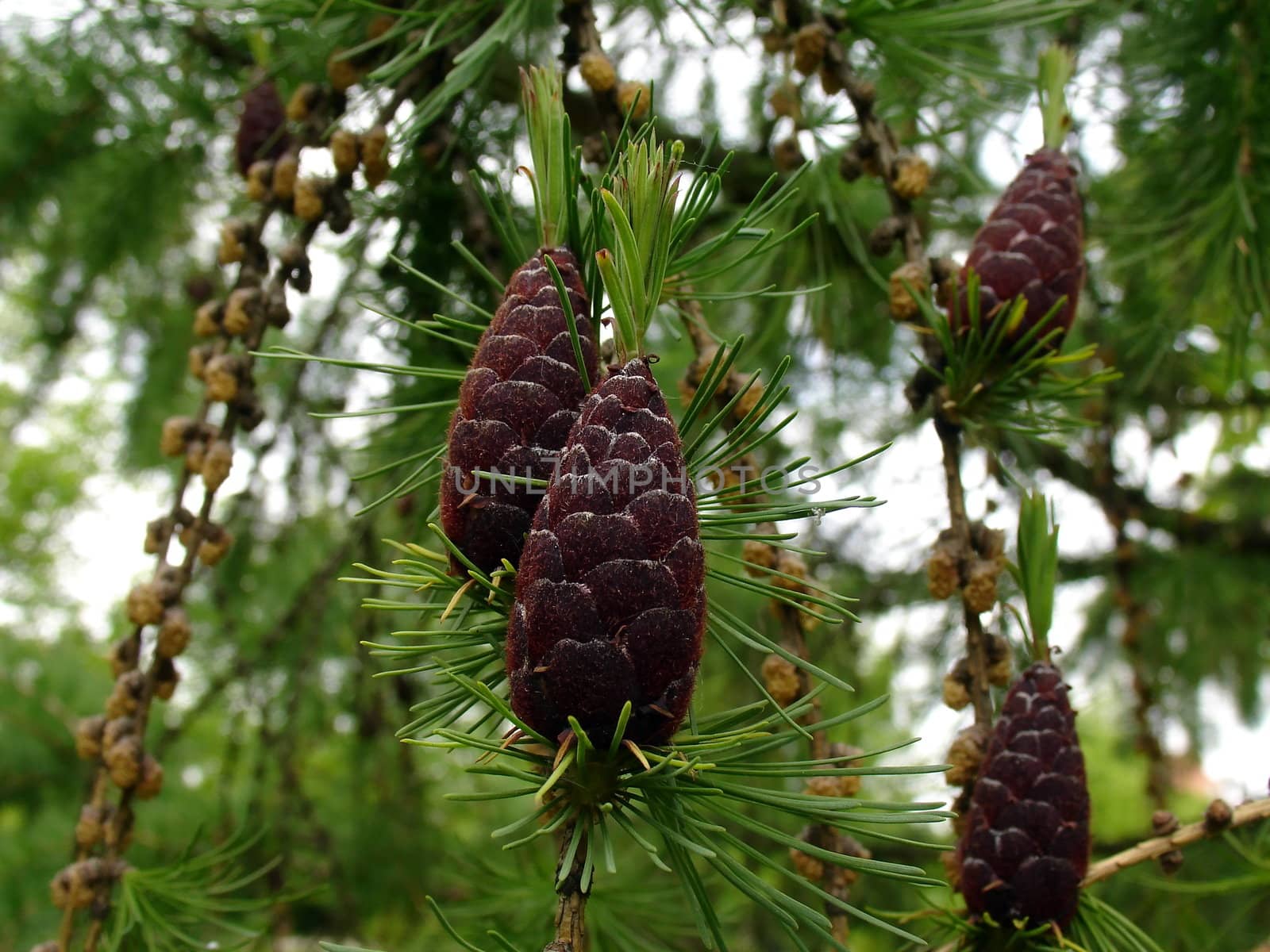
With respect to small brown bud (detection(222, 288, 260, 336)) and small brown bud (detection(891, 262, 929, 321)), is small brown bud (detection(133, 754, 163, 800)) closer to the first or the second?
small brown bud (detection(222, 288, 260, 336))

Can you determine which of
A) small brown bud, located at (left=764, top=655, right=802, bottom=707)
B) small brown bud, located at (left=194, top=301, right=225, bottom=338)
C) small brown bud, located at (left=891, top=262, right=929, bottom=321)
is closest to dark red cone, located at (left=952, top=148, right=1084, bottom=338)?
small brown bud, located at (left=891, top=262, right=929, bottom=321)

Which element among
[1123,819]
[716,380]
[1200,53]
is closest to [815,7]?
[716,380]

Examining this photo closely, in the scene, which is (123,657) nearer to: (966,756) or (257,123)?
(257,123)

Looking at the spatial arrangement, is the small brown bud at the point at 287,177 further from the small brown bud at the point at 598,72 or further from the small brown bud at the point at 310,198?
the small brown bud at the point at 598,72

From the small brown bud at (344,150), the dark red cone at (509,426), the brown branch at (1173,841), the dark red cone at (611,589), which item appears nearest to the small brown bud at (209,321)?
the small brown bud at (344,150)

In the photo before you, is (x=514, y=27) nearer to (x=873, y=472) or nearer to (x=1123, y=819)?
(x=873, y=472)
